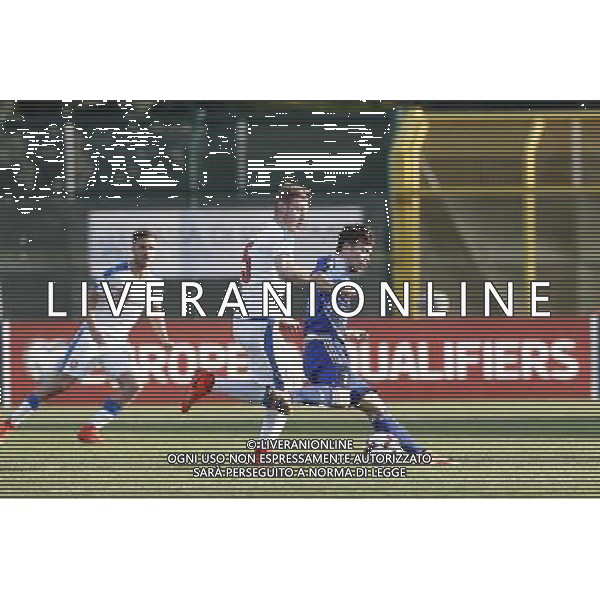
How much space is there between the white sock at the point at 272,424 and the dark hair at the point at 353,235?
1.21 metres

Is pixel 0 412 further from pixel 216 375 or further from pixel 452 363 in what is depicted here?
pixel 452 363

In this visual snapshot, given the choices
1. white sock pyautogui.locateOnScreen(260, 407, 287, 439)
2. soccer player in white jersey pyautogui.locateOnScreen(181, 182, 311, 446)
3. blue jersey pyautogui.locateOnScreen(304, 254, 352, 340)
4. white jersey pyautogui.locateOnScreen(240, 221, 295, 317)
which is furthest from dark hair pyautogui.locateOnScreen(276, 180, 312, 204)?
white sock pyautogui.locateOnScreen(260, 407, 287, 439)

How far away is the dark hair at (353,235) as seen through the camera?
15836 millimetres

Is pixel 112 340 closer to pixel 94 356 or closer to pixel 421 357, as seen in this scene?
pixel 94 356

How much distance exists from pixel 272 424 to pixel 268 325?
2.27 feet

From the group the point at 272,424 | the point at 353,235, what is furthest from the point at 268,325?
the point at 353,235

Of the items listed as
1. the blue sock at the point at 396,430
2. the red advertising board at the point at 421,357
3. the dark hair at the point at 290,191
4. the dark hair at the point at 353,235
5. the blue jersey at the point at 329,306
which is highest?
the dark hair at the point at 290,191

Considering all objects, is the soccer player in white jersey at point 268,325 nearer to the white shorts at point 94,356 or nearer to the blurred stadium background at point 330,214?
the blurred stadium background at point 330,214

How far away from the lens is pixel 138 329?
15930 mm

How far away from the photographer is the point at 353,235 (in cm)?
1585

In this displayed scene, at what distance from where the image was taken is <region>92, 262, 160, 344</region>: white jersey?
15.9 m

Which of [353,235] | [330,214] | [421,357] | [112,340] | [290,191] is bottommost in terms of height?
[421,357]

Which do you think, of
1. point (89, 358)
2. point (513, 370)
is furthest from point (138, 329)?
point (513, 370)

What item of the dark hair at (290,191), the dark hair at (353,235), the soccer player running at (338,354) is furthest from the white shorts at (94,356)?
the dark hair at (353,235)
